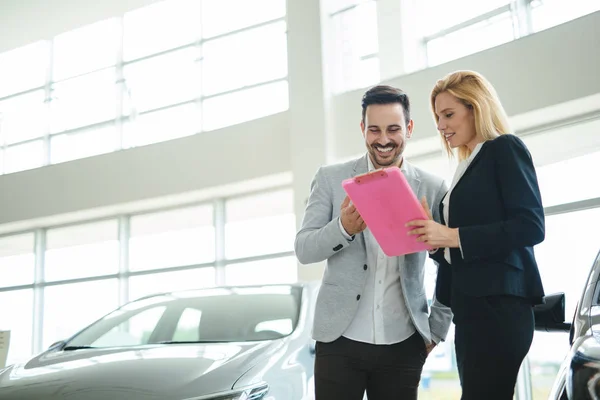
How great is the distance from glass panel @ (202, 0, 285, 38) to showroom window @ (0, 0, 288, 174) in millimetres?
13

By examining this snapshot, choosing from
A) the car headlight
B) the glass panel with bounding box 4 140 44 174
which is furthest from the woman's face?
the glass panel with bounding box 4 140 44 174

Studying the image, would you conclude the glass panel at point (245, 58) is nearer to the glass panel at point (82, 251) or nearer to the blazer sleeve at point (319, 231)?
the glass panel at point (82, 251)

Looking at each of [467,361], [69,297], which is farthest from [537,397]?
[69,297]

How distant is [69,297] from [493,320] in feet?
30.4

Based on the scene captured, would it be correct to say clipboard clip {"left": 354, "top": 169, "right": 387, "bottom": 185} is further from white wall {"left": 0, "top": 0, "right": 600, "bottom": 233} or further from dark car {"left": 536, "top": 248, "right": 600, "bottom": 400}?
white wall {"left": 0, "top": 0, "right": 600, "bottom": 233}

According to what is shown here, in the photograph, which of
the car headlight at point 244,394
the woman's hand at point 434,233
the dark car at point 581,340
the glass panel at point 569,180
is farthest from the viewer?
the glass panel at point 569,180

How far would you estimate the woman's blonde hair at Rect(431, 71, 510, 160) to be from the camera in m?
1.58

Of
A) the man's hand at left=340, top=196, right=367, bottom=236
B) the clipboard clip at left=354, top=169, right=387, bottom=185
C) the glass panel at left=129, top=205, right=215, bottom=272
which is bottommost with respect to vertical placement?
the man's hand at left=340, top=196, right=367, bottom=236

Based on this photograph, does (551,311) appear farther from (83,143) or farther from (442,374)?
(83,143)

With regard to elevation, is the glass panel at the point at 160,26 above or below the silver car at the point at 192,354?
above

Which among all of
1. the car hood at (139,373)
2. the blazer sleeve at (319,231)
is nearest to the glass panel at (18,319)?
the car hood at (139,373)

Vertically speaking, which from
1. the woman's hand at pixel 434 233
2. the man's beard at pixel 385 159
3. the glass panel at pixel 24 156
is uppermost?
the glass panel at pixel 24 156

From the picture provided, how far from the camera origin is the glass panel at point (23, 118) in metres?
10.2

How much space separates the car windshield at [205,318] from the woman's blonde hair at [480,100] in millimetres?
1363
